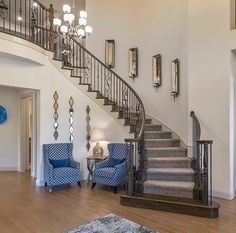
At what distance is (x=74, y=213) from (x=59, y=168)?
171 centimetres

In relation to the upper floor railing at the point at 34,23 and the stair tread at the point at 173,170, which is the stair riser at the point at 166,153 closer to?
the stair tread at the point at 173,170

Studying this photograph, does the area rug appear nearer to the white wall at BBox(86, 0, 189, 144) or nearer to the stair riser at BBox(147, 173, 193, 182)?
the stair riser at BBox(147, 173, 193, 182)

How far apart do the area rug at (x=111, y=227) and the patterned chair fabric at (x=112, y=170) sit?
153 centimetres

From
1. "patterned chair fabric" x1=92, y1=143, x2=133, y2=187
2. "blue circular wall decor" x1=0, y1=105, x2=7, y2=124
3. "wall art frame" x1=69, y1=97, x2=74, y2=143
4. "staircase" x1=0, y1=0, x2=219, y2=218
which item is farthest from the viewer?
"blue circular wall decor" x1=0, y1=105, x2=7, y2=124

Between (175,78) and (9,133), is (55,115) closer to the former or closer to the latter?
(9,133)

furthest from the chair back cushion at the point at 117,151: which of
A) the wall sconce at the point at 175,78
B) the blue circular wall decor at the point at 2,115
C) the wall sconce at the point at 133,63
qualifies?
the blue circular wall decor at the point at 2,115

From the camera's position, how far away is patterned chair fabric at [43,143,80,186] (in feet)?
18.3

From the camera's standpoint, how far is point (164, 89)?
6.86 metres

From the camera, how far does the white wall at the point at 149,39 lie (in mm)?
6395

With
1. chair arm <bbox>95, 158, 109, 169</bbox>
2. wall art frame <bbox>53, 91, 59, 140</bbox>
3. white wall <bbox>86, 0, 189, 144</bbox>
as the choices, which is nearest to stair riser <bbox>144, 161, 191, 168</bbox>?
white wall <bbox>86, 0, 189, 144</bbox>

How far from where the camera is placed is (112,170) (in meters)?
5.59

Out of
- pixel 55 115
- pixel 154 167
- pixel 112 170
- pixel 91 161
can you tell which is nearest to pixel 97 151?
pixel 91 161

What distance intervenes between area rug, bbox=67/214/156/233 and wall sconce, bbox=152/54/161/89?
3970 millimetres

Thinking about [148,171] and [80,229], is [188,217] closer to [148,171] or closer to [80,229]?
[148,171]
